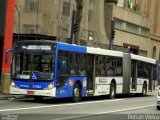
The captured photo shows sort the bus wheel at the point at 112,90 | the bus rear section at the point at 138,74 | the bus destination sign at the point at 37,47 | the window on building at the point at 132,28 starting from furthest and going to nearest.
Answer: the window on building at the point at 132,28, the bus rear section at the point at 138,74, the bus wheel at the point at 112,90, the bus destination sign at the point at 37,47

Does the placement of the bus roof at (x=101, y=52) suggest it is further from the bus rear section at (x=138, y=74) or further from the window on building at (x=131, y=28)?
the window on building at (x=131, y=28)

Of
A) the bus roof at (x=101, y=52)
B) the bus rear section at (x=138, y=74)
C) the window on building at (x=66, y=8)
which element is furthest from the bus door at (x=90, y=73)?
the window on building at (x=66, y=8)

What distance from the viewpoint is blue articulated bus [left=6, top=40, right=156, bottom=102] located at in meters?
22.3

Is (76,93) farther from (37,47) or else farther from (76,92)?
(37,47)

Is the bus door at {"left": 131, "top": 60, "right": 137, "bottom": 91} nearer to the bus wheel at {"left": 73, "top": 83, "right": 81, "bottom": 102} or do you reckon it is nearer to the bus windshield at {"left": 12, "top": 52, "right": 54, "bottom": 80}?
the bus wheel at {"left": 73, "top": 83, "right": 81, "bottom": 102}

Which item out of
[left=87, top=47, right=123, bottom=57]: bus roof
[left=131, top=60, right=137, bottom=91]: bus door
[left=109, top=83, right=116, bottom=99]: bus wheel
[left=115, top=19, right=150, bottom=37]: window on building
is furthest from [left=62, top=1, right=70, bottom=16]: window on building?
[left=109, top=83, right=116, bottom=99]: bus wheel

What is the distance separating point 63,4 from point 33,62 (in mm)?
30013

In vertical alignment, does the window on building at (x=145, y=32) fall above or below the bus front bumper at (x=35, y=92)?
above

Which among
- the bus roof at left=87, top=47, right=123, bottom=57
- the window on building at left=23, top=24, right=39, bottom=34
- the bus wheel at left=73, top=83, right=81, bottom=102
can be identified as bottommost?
the bus wheel at left=73, top=83, right=81, bottom=102

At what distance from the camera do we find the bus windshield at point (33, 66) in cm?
2228

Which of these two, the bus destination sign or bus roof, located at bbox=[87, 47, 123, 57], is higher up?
bus roof, located at bbox=[87, 47, 123, 57]

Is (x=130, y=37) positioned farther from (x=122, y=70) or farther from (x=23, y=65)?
(x=23, y=65)

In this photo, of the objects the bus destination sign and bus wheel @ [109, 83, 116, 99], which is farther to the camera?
bus wheel @ [109, 83, 116, 99]

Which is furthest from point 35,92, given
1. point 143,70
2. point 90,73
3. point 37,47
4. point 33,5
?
point 33,5
